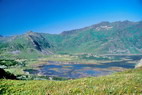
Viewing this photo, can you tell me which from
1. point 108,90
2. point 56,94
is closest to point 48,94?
point 56,94

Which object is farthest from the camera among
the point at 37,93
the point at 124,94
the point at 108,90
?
the point at 37,93

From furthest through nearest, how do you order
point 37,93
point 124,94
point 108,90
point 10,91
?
point 10,91
point 37,93
point 108,90
point 124,94

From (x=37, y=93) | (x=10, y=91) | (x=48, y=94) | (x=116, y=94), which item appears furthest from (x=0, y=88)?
(x=116, y=94)

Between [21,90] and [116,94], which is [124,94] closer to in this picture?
[116,94]

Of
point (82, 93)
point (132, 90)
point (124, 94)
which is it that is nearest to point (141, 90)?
point (132, 90)

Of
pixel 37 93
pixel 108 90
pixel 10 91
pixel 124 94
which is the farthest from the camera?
pixel 10 91

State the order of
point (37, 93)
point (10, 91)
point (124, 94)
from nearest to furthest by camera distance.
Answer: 1. point (124, 94)
2. point (37, 93)
3. point (10, 91)

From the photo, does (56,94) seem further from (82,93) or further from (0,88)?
(0,88)

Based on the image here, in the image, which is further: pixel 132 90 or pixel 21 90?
pixel 21 90

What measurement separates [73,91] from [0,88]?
18.8 ft

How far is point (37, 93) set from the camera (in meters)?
12.6

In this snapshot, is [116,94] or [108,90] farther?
[108,90]

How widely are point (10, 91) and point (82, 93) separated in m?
5.68

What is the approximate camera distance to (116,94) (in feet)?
36.1
